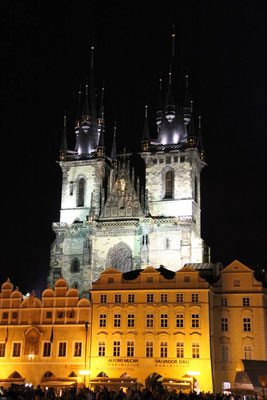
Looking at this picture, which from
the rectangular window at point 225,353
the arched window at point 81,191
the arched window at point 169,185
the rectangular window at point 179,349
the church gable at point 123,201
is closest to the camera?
the rectangular window at point 179,349

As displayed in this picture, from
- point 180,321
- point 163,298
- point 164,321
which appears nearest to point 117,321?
point 164,321

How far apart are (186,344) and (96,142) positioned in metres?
38.1

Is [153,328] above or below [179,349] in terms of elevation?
above

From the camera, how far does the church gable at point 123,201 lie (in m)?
77.1

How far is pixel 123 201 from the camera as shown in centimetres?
7794

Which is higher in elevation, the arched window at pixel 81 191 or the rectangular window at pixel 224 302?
the arched window at pixel 81 191

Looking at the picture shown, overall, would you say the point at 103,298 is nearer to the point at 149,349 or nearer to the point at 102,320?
the point at 102,320

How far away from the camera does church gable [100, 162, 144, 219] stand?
253ft

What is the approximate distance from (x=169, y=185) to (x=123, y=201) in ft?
19.0

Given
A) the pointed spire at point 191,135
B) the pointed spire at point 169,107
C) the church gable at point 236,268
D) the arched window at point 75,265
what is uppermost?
the pointed spire at point 169,107

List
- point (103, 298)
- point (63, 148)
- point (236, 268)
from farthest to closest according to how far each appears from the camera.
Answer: point (63, 148), point (103, 298), point (236, 268)

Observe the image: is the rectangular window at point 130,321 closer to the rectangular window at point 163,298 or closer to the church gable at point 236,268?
the rectangular window at point 163,298

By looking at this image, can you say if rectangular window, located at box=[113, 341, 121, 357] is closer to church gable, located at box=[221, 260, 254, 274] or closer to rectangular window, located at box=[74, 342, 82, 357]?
rectangular window, located at box=[74, 342, 82, 357]

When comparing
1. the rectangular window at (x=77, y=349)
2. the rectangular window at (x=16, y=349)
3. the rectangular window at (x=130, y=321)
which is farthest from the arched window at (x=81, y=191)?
the rectangular window at (x=77, y=349)
